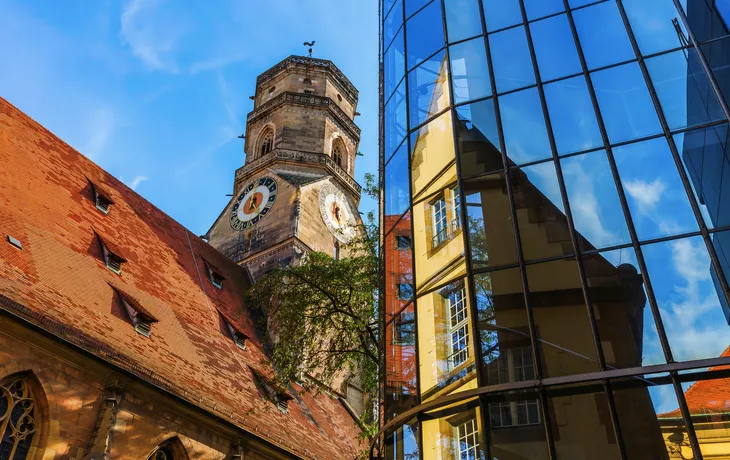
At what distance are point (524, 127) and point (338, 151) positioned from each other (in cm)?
1961

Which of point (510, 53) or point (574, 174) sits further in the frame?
point (510, 53)

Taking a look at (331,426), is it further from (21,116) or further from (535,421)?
(535,421)

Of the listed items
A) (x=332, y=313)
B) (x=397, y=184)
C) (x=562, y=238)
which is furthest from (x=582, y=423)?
(x=332, y=313)

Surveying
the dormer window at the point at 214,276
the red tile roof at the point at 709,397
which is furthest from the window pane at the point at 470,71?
the dormer window at the point at 214,276

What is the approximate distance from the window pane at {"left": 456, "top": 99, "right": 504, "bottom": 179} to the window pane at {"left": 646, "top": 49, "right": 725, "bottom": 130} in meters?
1.83

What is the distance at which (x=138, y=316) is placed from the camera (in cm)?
1298

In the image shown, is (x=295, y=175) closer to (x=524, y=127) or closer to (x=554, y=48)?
(x=554, y=48)

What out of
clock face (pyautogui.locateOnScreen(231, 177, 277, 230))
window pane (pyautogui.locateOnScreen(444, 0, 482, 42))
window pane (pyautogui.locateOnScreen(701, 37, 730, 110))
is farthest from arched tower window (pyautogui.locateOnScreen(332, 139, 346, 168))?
window pane (pyautogui.locateOnScreen(701, 37, 730, 110))

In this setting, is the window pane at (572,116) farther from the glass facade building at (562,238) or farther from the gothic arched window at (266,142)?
the gothic arched window at (266,142)

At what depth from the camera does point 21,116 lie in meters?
15.8

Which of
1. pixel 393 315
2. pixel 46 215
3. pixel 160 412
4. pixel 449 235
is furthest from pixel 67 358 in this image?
pixel 449 235

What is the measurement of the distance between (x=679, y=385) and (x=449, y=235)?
2.96 meters

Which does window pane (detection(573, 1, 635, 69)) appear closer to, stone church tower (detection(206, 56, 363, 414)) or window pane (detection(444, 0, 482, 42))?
window pane (detection(444, 0, 482, 42))

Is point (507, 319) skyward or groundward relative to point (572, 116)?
groundward
